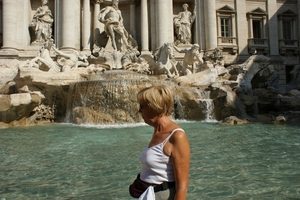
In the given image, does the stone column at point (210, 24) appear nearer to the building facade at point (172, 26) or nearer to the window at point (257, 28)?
the building facade at point (172, 26)

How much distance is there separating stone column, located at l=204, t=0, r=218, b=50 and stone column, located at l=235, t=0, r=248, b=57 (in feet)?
7.71

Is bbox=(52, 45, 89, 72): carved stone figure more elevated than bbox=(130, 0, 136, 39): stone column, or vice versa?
bbox=(130, 0, 136, 39): stone column

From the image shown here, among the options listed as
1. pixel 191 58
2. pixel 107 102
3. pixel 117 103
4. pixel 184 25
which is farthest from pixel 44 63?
pixel 184 25

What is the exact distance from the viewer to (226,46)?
60.8 feet

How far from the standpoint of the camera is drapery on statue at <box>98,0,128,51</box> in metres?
16.1

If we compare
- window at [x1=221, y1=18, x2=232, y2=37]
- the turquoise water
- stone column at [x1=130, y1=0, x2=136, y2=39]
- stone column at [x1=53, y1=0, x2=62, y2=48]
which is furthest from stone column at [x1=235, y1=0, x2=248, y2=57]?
the turquoise water

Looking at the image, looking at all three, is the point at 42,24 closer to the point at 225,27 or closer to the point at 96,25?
the point at 96,25

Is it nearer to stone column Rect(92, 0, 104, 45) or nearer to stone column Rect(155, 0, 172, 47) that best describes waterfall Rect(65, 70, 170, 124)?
stone column Rect(155, 0, 172, 47)

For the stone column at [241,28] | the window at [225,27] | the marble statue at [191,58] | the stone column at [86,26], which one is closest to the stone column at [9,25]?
the stone column at [86,26]

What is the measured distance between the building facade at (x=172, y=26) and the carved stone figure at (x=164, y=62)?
308 cm

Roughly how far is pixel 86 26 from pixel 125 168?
14622 mm

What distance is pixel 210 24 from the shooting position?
17391 mm

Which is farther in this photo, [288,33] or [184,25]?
[288,33]

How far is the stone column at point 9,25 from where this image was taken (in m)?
15.6
